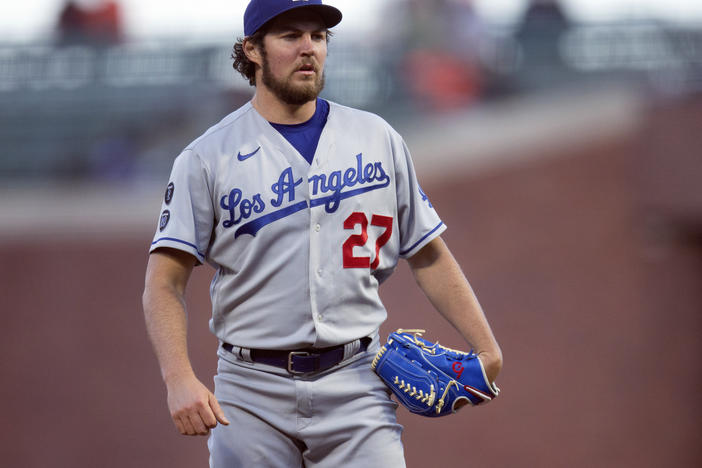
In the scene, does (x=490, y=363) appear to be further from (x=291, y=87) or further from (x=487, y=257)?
(x=487, y=257)

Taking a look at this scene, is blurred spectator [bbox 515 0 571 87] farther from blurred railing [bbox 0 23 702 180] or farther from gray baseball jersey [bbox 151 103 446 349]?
gray baseball jersey [bbox 151 103 446 349]

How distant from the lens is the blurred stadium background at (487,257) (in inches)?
285

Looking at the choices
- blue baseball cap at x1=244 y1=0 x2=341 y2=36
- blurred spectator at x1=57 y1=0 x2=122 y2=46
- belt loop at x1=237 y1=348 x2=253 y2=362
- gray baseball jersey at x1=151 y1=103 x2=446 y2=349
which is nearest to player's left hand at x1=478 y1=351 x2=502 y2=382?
gray baseball jersey at x1=151 y1=103 x2=446 y2=349

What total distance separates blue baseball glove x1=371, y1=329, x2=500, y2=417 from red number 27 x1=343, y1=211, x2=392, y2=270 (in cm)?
27

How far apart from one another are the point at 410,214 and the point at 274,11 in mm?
738

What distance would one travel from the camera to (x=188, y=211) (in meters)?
2.86

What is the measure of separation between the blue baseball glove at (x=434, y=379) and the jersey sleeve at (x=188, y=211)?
2.08ft

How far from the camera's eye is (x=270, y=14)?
2.89 meters

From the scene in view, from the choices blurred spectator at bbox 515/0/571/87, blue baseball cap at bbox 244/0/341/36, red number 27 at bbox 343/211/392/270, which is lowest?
red number 27 at bbox 343/211/392/270

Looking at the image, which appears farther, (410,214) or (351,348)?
(410,214)

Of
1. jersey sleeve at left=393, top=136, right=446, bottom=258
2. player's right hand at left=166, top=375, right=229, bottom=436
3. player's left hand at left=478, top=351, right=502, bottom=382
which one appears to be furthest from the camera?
jersey sleeve at left=393, top=136, right=446, bottom=258

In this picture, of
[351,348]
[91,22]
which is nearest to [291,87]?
[351,348]

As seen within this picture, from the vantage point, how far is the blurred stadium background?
7.23m

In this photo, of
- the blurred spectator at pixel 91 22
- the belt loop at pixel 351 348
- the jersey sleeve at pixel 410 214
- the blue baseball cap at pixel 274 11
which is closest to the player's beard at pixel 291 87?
the blue baseball cap at pixel 274 11
